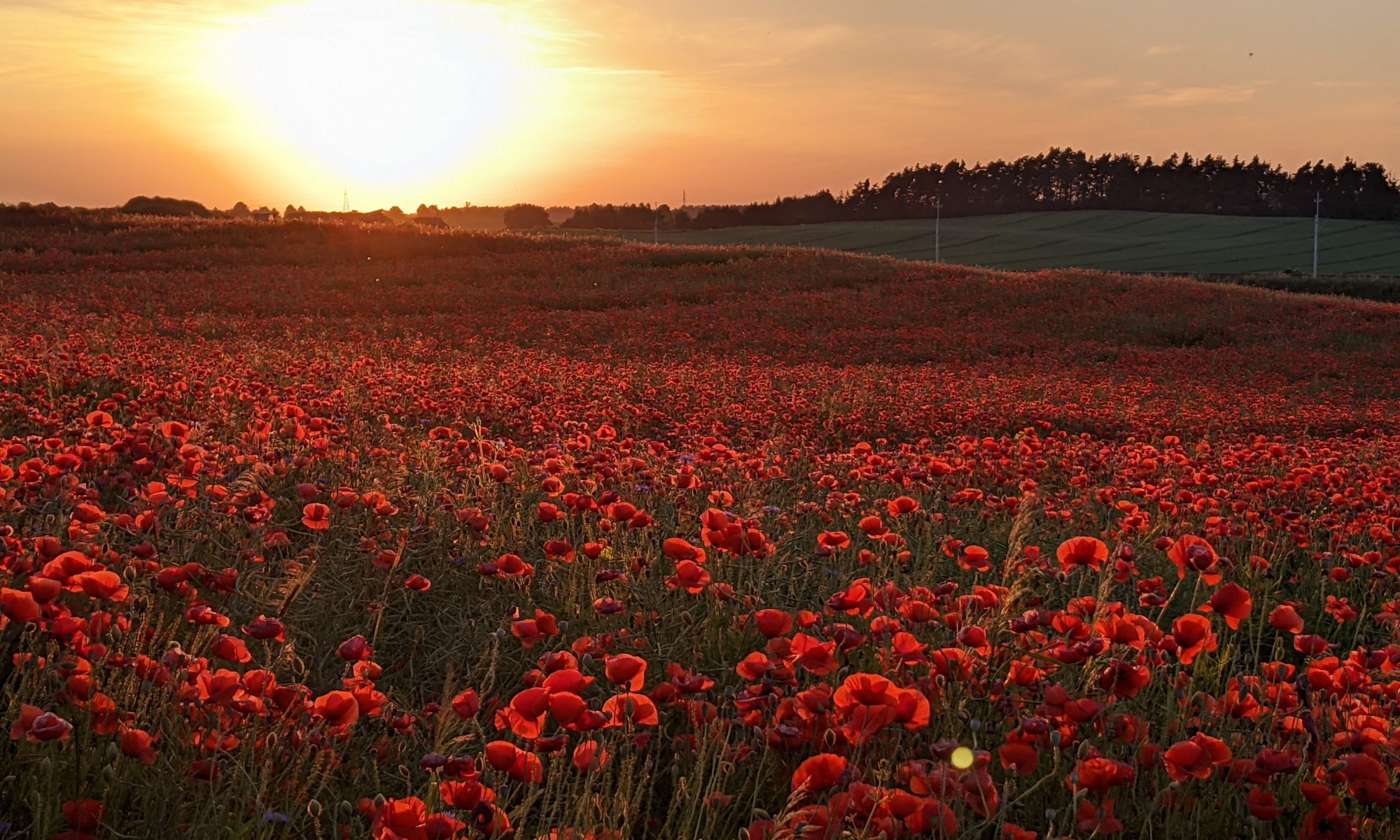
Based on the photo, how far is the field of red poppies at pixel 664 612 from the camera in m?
1.89

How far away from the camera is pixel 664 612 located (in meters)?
3.28

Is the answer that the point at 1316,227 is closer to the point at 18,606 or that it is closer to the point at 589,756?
the point at 589,756

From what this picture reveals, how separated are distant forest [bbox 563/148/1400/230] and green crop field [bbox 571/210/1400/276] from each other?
17.8 ft

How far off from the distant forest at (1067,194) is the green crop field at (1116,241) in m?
5.42

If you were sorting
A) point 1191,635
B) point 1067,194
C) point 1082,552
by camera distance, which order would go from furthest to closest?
point 1067,194, point 1082,552, point 1191,635

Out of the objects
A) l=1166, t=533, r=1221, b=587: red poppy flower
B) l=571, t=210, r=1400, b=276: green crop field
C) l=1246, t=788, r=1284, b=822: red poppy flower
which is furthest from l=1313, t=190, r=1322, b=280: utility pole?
l=1246, t=788, r=1284, b=822: red poppy flower

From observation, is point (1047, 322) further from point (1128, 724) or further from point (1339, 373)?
point (1128, 724)

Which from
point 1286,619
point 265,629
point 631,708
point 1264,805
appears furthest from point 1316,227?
point 265,629

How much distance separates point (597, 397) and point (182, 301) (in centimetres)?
1295

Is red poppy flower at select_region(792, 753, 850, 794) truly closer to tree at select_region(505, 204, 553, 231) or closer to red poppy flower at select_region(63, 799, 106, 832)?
red poppy flower at select_region(63, 799, 106, 832)

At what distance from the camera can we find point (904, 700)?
1834 millimetres

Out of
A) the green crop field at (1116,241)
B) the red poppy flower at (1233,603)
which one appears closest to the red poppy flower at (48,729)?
the red poppy flower at (1233,603)

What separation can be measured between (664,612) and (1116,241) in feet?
261

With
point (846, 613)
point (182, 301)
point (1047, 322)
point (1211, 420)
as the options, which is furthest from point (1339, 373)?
point (182, 301)
